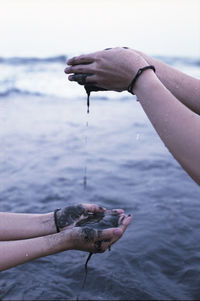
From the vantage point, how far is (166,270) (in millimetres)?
3121

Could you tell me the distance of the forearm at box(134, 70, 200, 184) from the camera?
1715 millimetres

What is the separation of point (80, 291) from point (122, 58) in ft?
5.69

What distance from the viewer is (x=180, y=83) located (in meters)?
2.32

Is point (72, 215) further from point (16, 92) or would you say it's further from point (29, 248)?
point (16, 92)

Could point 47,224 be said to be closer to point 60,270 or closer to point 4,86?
point 60,270

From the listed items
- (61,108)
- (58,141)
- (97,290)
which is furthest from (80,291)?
(61,108)

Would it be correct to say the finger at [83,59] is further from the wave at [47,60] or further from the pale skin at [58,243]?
the wave at [47,60]

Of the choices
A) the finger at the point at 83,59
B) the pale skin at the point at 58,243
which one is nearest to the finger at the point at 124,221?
the pale skin at the point at 58,243

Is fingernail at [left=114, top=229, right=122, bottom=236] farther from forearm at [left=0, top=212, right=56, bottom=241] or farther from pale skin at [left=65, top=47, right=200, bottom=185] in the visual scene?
pale skin at [left=65, top=47, right=200, bottom=185]

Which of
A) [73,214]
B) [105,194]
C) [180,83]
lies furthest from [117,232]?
[105,194]

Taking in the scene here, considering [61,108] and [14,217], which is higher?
[14,217]

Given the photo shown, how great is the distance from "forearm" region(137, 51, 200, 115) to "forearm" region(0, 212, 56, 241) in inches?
51.7

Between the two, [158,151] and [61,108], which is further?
[61,108]

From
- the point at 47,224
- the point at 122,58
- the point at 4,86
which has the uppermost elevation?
the point at 122,58
